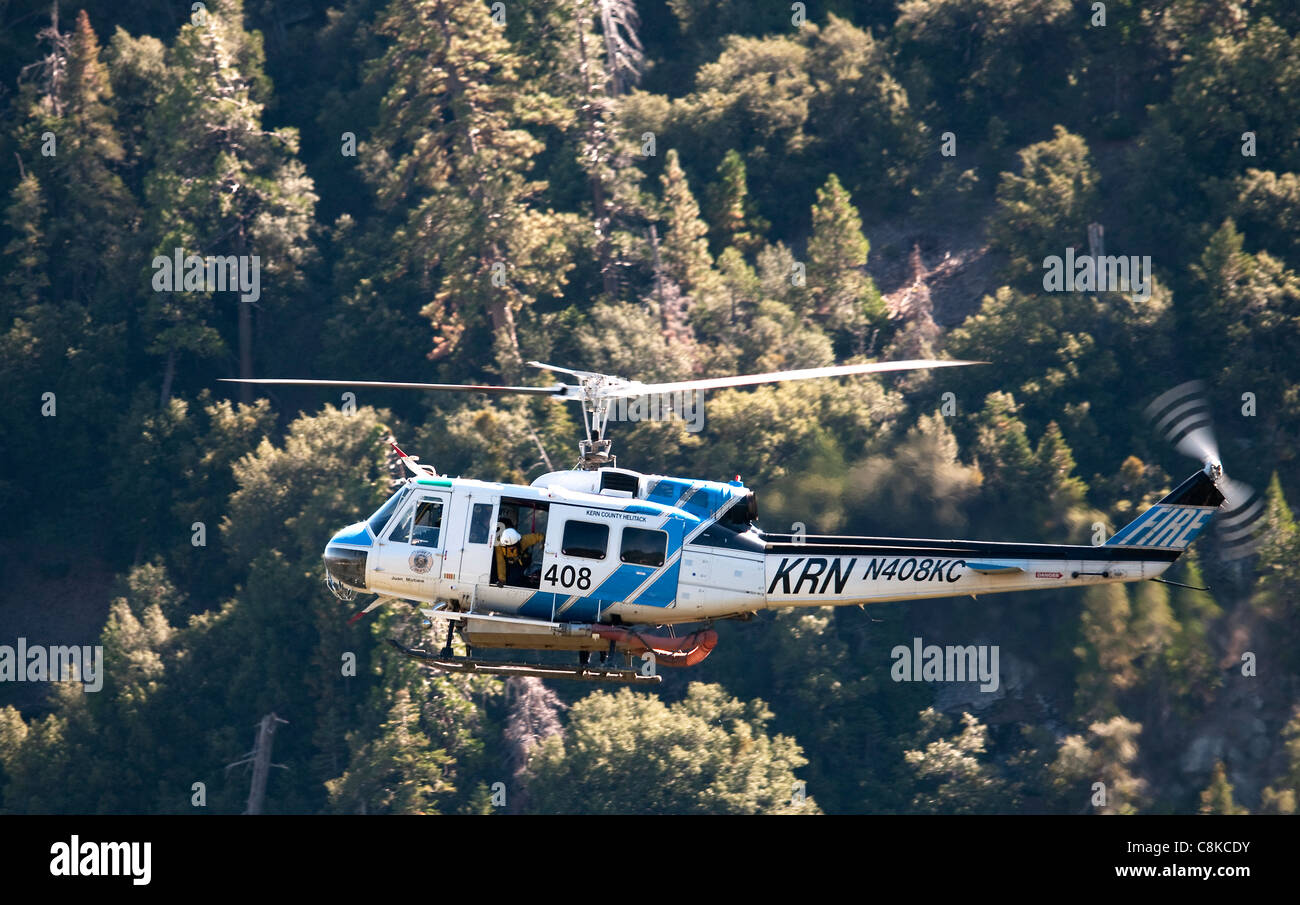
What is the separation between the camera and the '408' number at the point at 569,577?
2381cm

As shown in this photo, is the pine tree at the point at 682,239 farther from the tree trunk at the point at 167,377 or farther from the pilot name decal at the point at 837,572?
the pilot name decal at the point at 837,572

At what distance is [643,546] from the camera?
23906 millimetres

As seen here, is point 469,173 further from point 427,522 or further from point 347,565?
point 427,522

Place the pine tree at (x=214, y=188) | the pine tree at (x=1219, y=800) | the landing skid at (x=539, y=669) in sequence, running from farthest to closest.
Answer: the pine tree at (x=214, y=188)
the pine tree at (x=1219, y=800)
the landing skid at (x=539, y=669)

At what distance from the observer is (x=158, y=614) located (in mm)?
58125

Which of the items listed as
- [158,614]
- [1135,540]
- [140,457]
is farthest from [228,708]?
[1135,540]

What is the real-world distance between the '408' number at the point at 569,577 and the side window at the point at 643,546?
52cm

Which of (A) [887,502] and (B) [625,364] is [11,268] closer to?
(B) [625,364]

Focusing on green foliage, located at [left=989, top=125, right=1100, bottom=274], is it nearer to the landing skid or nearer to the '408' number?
the '408' number

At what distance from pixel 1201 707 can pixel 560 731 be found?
17302 mm

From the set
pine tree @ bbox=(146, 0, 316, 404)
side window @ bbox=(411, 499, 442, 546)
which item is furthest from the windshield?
pine tree @ bbox=(146, 0, 316, 404)

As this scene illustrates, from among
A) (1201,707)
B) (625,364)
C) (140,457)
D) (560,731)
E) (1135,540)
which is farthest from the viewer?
(140,457)

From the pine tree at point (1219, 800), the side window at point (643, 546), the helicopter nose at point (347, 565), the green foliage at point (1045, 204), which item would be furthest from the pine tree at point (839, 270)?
the helicopter nose at point (347, 565)

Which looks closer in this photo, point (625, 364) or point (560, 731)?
point (560, 731)
